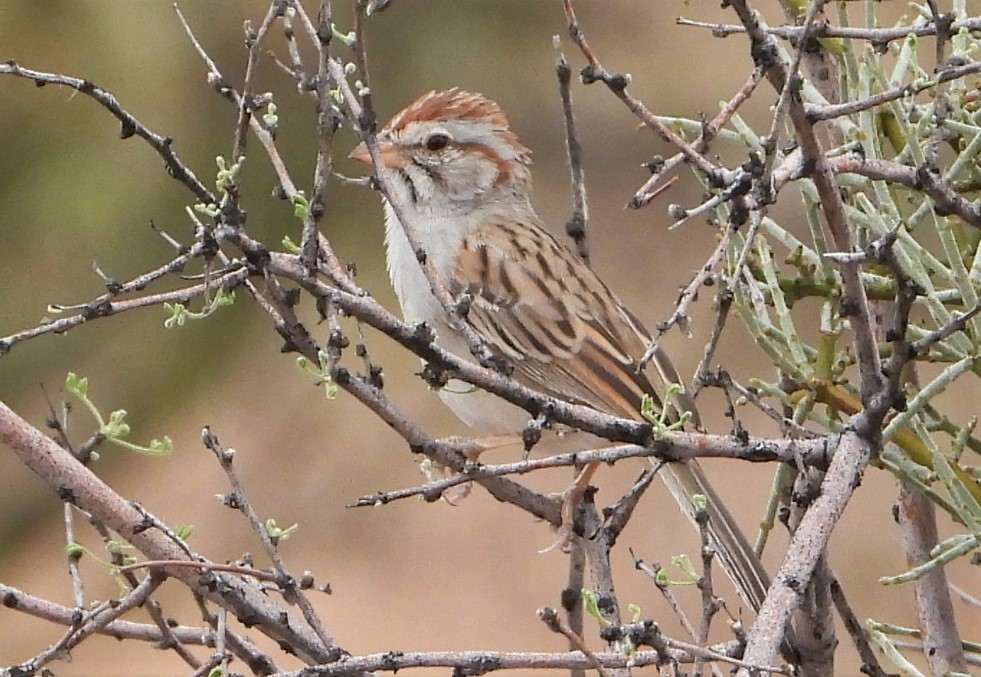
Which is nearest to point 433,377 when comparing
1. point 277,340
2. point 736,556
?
point 736,556

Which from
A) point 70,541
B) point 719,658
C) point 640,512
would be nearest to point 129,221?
point 640,512

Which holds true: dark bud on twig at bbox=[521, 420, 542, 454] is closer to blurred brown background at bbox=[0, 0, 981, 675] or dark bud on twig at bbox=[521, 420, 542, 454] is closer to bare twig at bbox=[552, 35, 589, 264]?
bare twig at bbox=[552, 35, 589, 264]

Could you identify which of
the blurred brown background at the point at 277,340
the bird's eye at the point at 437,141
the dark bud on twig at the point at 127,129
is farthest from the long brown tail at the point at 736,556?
the blurred brown background at the point at 277,340

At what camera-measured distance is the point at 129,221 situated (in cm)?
644

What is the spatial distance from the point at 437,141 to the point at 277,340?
16.2 ft

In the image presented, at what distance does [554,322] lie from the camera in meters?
3.24

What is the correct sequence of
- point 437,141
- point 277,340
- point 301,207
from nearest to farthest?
point 301,207, point 437,141, point 277,340

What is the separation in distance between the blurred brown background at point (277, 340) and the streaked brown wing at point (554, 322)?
279 centimetres

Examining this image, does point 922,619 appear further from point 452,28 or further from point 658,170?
point 452,28

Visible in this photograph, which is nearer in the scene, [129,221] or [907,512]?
[907,512]

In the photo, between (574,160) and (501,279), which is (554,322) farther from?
(574,160)

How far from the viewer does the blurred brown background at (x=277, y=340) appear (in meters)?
6.55

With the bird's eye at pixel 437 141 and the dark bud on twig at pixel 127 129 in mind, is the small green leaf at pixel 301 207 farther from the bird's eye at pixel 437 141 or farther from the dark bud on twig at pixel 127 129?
the bird's eye at pixel 437 141

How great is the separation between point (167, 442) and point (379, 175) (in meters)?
0.39
